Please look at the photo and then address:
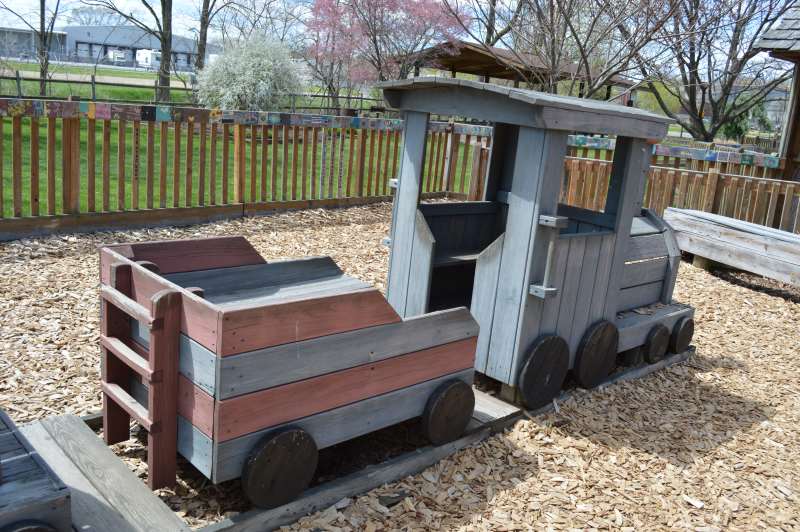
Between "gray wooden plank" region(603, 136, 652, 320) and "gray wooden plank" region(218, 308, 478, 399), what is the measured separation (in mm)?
1381

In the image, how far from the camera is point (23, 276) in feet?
18.7

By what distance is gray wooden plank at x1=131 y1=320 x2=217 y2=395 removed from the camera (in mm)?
2645

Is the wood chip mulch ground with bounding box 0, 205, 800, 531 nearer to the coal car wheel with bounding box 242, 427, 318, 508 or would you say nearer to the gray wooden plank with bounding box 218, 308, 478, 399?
the coal car wheel with bounding box 242, 427, 318, 508

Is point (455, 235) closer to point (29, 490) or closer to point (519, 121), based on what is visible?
point (519, 121)

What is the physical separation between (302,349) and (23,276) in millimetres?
3836

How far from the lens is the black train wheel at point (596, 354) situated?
4.48 m

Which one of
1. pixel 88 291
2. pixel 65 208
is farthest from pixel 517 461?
pixel 65 208

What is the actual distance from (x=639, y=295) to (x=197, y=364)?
3542mm

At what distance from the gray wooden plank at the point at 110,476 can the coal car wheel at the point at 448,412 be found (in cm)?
128

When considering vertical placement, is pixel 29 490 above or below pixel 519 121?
below

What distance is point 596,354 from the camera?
4551 millimetres

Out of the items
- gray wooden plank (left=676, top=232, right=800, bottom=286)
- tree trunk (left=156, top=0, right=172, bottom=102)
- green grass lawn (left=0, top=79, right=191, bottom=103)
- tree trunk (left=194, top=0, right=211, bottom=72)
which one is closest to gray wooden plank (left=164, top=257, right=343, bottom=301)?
gray wooden plank (left=676, top=232, right=800, bottom=286)

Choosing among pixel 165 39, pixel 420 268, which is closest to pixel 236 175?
pixel 420 268

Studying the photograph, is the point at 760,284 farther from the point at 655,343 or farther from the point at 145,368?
the point at 145,368
